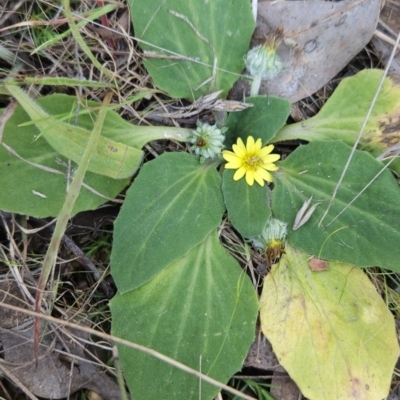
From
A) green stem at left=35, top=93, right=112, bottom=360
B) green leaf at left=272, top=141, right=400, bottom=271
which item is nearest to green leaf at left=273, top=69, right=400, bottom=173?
green leaf at left=272, top=141, right=400, bottom=271

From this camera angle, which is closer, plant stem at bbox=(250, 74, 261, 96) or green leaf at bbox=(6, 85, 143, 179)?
green leaf at bbox=(6, 85, 143, 179)

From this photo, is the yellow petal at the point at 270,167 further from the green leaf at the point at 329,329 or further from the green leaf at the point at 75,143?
the green leaf at the point at 75,143

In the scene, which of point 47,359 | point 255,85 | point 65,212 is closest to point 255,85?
point 255,85

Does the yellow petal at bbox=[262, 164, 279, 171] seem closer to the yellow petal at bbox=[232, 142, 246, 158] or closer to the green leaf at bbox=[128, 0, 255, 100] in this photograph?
the yellow petal at bbox=[232, 142, 246, 158]

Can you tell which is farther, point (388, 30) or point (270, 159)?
point (388, 30)

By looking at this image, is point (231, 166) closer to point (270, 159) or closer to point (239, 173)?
point (239, 173)

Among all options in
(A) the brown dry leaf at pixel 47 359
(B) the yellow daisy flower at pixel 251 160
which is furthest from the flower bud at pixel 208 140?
(A) the brown dry leaf at pixel 47 359
